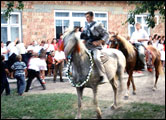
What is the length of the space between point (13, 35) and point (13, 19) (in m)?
1.01

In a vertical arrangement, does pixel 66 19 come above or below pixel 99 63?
above

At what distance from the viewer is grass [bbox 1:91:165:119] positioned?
25.6 feet

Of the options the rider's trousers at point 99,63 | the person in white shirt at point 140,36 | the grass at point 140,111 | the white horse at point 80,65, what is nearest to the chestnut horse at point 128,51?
the person in white shirt at point 140,36

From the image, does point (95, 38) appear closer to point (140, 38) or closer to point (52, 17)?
point (140, 38)

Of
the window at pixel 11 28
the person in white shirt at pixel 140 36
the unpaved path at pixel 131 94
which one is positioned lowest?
the unpaved path at pixel 131 94

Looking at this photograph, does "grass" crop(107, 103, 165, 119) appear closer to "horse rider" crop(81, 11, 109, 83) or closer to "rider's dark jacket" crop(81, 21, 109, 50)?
"horse rider" crop(81, 11, 109, 83)

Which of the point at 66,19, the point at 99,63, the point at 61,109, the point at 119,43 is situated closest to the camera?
the point at 99,63

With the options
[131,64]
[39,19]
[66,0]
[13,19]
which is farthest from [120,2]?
[131,64]

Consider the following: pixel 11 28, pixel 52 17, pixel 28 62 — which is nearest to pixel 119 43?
pixel 28 62

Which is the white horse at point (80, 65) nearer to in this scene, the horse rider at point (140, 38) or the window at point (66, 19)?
the horse rider at point (140, 38)

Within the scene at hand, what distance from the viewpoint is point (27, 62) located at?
1541 cm

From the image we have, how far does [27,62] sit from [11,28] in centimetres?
455

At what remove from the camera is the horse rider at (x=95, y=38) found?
7.80m

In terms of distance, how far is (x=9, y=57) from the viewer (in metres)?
15.2
